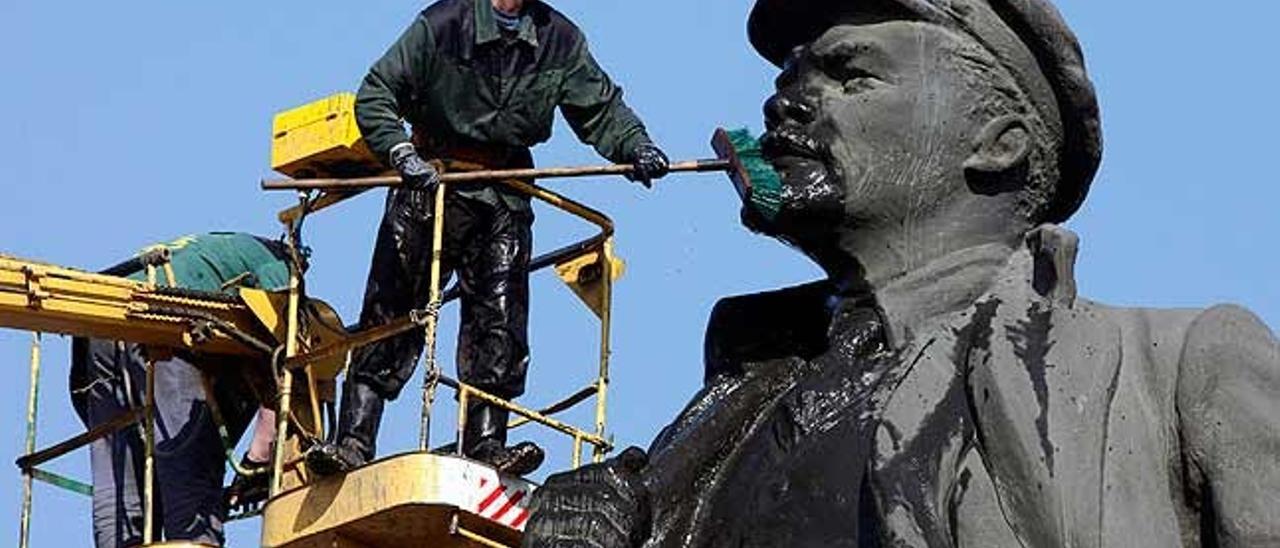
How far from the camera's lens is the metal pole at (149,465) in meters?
22.6

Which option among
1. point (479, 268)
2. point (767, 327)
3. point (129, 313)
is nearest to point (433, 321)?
point (479, 268)

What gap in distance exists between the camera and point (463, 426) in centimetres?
2091

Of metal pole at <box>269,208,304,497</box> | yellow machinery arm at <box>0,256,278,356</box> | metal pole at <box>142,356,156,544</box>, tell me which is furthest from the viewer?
yellow machinery arm at <box>0,256,278,356</box>

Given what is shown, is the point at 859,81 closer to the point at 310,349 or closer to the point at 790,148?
the point at 790,148

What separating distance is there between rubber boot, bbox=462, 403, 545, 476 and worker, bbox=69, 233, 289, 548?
2080mm

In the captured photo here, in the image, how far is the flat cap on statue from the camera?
735 cm

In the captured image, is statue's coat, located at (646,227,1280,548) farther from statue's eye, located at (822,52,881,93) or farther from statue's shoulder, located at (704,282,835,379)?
statue's eye, located at (822,52,881,93)

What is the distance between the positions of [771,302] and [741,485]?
0.39 metres

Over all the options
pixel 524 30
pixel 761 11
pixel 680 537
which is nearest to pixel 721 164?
pixel 761 11

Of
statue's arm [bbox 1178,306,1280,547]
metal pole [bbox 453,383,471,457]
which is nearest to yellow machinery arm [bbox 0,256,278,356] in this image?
metal pole [bbox 453,383,471,457]

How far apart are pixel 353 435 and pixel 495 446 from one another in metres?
0.80

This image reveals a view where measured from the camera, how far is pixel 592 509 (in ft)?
23.6

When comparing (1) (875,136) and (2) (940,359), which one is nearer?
(2) (940,359)

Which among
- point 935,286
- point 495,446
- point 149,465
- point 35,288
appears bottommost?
point 935,286
